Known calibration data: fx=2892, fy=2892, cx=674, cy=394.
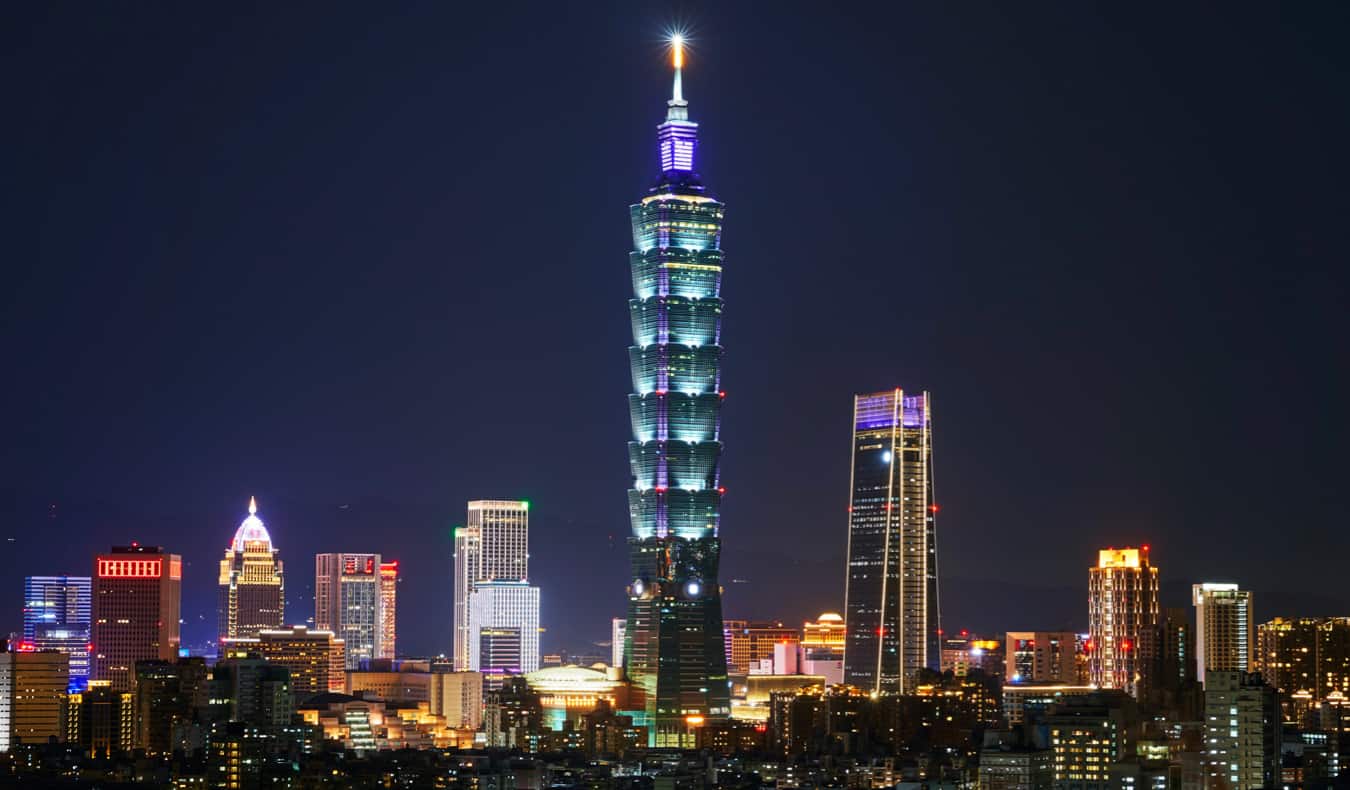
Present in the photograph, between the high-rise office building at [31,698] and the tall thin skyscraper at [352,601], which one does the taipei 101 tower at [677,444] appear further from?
the tall thin skyscraper at [352,601]

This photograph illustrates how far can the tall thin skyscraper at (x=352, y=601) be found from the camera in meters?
148

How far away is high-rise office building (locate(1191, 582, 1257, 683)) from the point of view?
353ft

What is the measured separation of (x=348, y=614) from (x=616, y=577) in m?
14.5

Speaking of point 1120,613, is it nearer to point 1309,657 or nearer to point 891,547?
point 891,547

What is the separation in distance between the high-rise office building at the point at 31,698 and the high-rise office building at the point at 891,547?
111 ft

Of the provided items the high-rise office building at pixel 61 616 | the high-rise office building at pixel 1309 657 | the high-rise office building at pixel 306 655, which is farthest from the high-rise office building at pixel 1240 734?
the high-rise office building at pixel 61 616

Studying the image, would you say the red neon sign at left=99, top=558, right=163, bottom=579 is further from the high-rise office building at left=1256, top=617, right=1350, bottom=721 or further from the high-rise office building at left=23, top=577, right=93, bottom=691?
the high-rise office building at left=1256, top=617, right=1350, bottom=721

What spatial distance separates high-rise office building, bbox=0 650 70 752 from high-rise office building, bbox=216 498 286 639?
1459 inches

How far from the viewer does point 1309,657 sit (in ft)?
327

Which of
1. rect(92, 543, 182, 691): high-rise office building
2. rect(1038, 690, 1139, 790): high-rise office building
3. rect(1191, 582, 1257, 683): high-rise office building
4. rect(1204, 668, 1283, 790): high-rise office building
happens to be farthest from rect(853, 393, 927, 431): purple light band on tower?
rect(1204, 668, 1283, 790): high-rise office building

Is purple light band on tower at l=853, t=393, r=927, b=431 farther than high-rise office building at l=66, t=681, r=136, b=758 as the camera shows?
Yes

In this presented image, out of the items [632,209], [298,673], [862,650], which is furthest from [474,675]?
[632,209]

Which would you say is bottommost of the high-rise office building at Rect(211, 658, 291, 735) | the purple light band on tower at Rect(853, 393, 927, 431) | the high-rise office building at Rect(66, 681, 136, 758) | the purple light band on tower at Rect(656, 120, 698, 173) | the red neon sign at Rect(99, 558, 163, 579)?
the high-rise office building at Rect(66, 681, 136, 758)

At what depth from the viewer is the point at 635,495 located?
111 metres
